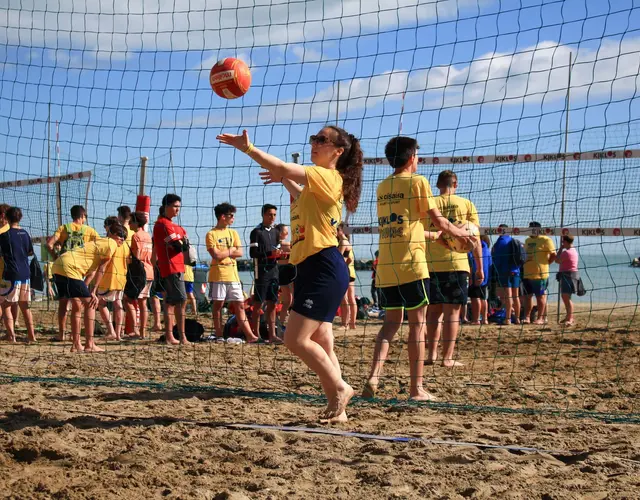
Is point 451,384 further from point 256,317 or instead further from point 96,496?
point 256,317

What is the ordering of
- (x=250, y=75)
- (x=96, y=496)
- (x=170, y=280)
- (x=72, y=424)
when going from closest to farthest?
(x=96, y=496) → (x=72, y=424) → (x=250, y=75) → (x=170, y=280)

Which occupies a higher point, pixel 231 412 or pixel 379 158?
pixel 379 158

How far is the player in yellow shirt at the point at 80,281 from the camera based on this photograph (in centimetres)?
780

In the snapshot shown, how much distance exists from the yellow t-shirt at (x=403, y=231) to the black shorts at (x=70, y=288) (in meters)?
3.74

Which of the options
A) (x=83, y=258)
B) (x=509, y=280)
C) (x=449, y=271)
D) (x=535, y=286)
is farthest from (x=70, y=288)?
(x=535, y=286)

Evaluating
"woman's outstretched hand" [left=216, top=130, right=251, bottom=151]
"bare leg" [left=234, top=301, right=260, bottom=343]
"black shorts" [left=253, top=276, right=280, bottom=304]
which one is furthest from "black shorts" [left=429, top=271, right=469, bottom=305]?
"bare leg" [left=234, top=301, right=260, bottom=343]

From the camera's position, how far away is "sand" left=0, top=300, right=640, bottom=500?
3.23 m

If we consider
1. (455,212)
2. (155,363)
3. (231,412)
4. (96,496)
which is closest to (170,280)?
(155,363)

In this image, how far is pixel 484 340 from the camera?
9086mm

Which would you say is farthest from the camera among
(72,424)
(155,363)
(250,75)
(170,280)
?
(170,280)

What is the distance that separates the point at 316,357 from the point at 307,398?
100 cm

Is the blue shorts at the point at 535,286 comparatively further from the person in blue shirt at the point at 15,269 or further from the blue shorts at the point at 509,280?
the person in blue shirt at the point at 15,269

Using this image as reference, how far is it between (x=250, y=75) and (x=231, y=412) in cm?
242

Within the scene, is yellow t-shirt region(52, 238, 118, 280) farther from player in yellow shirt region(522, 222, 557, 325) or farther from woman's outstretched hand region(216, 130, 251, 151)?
player in yellow shirt region(522, 222, 557, 325)
